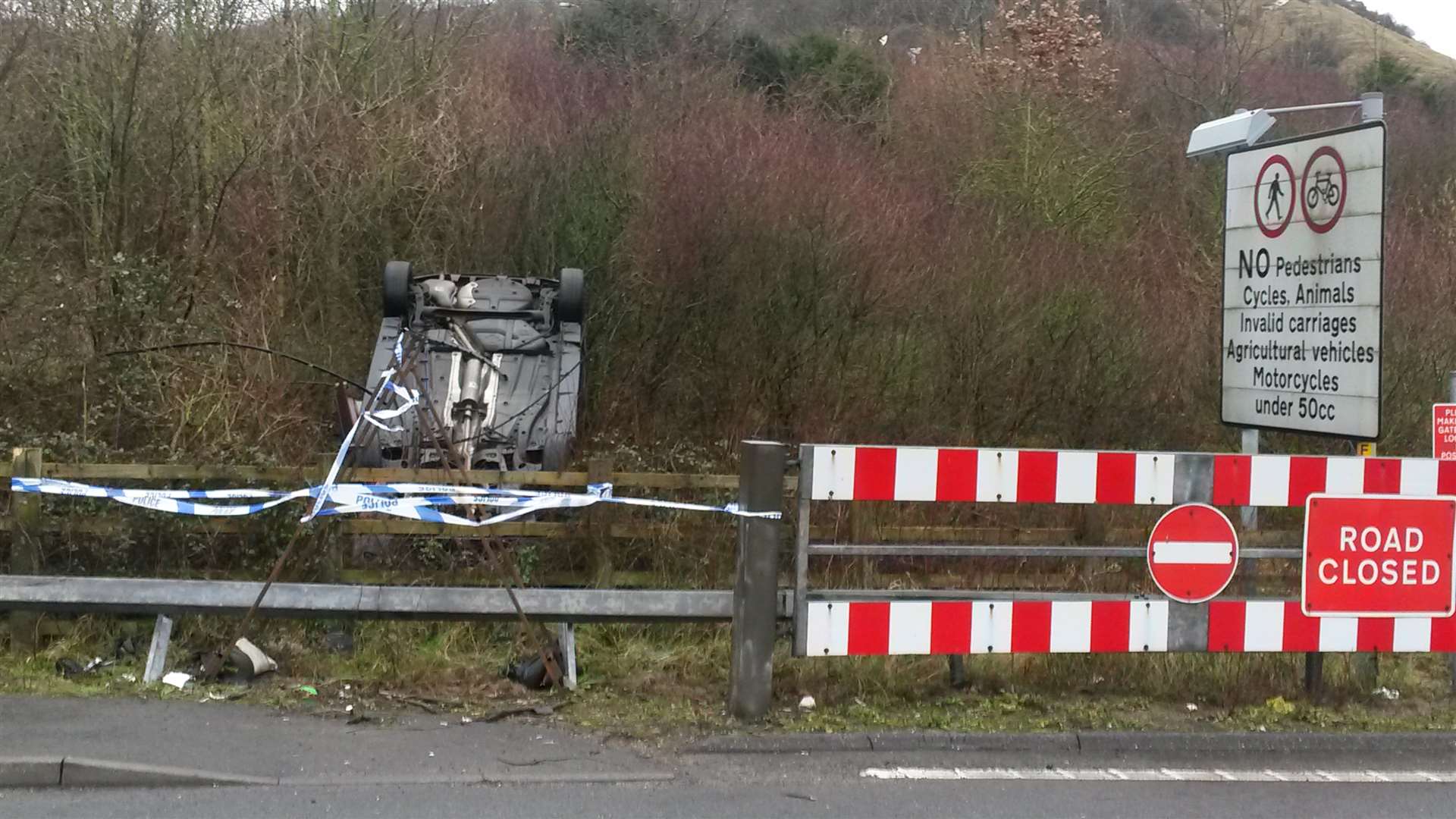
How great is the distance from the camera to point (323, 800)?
5207 mm

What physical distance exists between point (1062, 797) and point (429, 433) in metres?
5.59

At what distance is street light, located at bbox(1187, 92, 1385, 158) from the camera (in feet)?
25.5

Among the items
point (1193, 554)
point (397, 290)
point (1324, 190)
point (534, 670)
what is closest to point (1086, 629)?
point (1193, 554)

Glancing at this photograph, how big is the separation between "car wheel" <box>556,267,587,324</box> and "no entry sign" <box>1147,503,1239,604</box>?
6.54 m

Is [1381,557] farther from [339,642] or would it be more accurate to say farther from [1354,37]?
[1354,37]

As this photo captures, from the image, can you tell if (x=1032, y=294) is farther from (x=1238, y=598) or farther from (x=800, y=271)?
(x=1238, y=598)

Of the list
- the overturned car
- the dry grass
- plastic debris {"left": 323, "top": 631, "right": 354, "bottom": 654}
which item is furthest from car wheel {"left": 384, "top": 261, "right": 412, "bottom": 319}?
plastic debris {"left": 323, "top": 631, "right": 354, "bottom": 654}

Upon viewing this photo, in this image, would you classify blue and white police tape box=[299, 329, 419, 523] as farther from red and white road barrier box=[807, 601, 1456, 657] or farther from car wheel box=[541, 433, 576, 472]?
red and white road barrier box=[807, 601, 1456, 657]

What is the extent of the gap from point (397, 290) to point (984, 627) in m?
7.30

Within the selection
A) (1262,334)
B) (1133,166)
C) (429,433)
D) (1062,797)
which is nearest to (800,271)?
(429,433)

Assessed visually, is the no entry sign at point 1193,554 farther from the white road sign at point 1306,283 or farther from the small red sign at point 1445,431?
the small red sign at point 1445,431

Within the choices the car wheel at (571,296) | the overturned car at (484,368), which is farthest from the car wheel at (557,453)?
the car wheel at (571,296)

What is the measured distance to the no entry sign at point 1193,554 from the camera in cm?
644

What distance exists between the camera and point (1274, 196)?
7.77m
